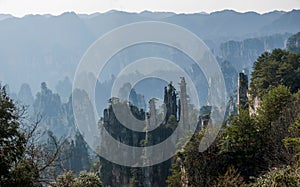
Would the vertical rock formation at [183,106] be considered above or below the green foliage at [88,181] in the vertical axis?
above

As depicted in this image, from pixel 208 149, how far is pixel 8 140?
8792 millimetres

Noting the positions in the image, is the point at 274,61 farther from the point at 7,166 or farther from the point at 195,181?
the point at 7,166

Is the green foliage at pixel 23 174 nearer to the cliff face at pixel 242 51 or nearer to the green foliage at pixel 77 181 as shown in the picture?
the green foliage at pixel 77 181

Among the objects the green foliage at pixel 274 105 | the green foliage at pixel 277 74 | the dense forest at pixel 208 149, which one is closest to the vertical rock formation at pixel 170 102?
the dense forest at pixel 208 149

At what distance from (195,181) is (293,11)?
182201 mm

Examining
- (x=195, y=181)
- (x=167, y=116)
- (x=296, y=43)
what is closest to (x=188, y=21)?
(x=296, y=43)

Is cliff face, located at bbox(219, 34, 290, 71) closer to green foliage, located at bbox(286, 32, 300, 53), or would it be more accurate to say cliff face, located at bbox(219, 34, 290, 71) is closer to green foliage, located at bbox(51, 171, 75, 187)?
green foliage, located at bbox(286, 32, 300, 53)

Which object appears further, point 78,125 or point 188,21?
point 188,21

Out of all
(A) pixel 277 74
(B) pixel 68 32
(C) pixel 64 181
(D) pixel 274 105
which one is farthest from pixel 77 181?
(B) pixel 68 32

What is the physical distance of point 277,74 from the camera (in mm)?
20844

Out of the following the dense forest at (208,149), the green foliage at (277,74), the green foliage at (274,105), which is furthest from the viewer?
the green foliage at (277,74)

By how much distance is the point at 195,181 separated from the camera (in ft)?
44.0

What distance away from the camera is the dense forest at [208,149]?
720cm

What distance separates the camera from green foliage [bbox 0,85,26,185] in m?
6.67
